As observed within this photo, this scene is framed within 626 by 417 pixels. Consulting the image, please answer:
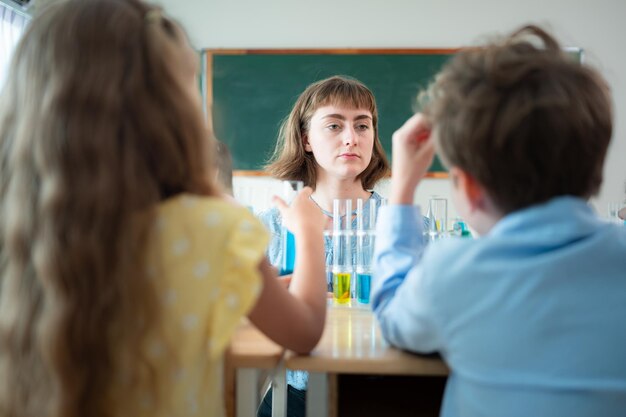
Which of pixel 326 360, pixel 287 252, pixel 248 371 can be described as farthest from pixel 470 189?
pixel 287 252

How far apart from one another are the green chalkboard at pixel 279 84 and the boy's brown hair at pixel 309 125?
1.83 metres

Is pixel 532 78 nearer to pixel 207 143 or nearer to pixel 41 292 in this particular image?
pixel 207 143

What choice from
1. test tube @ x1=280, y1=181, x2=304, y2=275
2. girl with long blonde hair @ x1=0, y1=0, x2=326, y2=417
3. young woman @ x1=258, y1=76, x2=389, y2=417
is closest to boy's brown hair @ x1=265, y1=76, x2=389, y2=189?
young woman @ x1=258, y1=76, x2=389, y2=417

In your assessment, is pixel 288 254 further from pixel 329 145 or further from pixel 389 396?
pixel 329 145

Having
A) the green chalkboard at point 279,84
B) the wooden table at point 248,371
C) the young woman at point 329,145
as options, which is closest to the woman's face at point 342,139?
the young woman at point 329,145

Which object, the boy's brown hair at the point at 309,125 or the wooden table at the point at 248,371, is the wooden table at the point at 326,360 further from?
the boy's brown hair at the point at 309,125

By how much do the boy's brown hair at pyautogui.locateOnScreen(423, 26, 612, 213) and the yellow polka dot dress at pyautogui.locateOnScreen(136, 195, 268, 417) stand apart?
14.4 inches

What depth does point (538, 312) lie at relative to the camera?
2.67 feet

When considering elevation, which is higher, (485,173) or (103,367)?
(485,173)

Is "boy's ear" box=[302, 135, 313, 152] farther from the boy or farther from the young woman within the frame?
the boy

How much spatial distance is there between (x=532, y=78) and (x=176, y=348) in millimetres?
653

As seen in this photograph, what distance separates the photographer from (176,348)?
0.80m

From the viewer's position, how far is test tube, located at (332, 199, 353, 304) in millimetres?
1549

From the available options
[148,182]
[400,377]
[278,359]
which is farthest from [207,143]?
[400,377]
